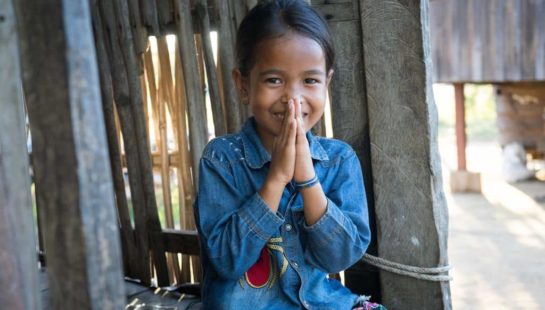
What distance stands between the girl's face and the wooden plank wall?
27.2 ft

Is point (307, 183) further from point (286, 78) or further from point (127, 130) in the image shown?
point (127, 130)

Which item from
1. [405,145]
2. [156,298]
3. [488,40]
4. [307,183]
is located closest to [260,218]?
[307,183]

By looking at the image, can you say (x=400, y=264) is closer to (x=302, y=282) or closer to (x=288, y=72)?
(x=302, y=282)

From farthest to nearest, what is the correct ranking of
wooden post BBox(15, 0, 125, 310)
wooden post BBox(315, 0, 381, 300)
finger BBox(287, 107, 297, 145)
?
1. wooden post BBox(315, 0, 381, 300)
2. finger BBox(287, 107, 297, 145)
3. wooden post BBox(15, 0, 125, 310)

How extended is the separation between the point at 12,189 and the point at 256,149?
102cm

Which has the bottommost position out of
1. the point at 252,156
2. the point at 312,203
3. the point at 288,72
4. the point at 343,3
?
the point at 312,203

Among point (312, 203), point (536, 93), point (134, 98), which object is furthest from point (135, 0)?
point (536, 93)

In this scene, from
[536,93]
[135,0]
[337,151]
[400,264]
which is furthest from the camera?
[536,93]

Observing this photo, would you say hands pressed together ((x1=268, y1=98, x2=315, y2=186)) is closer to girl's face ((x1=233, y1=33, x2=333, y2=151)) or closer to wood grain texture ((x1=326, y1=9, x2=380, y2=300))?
girl's face ((x1=233, y1=33, x2=333, y2=151))

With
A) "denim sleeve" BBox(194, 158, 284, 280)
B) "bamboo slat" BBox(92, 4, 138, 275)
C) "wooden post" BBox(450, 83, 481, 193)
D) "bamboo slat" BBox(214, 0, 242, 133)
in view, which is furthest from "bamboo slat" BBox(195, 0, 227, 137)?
"wooden post" BBox(450, 83, 481, 193)

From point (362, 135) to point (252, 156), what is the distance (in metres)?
0.49

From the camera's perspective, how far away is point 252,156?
6.28 feet

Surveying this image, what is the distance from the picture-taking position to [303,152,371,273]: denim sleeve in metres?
1.76

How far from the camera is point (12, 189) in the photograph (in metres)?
Result: 0.97
